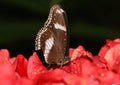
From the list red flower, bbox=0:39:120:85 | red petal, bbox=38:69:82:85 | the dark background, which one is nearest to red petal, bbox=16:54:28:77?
red flower, bbox=0:39:120:85

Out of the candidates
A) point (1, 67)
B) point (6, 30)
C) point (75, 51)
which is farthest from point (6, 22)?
point (1, 67)

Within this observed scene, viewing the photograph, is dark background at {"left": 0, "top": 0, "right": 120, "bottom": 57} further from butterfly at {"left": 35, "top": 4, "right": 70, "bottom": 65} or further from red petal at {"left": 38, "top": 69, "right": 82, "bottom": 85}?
red petal at {"left": 38, "top": 69, "right": 82, "bottom": 85}

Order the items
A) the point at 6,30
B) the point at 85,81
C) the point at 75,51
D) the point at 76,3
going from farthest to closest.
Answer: the point at 76,3, the point at 6,30, the point at 75,51, the point at 85,81

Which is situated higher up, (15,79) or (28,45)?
(28,45)

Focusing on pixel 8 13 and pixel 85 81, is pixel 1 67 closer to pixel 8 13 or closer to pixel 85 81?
pixel 85 81

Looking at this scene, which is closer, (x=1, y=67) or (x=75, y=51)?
(x=1, y=67)

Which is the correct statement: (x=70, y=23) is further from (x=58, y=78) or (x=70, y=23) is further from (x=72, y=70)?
(x=58, y=78)
